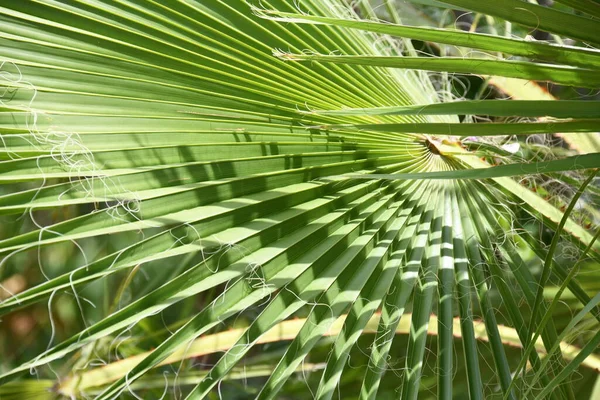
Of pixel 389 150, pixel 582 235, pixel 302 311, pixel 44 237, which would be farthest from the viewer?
pixel 302 311

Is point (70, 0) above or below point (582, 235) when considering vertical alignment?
above

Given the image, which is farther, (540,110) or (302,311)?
(302,311)

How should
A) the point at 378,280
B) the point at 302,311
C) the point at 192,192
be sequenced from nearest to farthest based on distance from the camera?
1. the point at 192,192
2. the point at 378,280
3. the point at 302,311

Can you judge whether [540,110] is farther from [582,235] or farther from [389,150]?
[582,235]

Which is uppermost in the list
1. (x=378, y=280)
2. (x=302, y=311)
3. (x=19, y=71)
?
(x=19, y=71)

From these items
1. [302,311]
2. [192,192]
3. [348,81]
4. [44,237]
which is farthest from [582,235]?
[44,237]

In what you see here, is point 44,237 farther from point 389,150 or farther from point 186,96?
point 389,150
